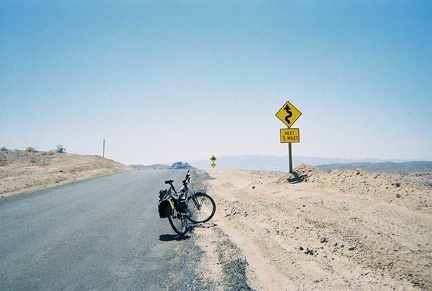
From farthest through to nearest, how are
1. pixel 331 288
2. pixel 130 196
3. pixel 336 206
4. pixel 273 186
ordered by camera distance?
pixel 130 196 < pixel 273 186 < pixel 336 206 < pixel 331 288

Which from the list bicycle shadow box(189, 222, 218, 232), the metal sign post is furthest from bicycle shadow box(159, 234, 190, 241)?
the metal sign post

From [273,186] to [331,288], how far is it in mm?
8378

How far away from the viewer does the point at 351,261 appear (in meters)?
4.59

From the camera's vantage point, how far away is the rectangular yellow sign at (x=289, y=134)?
12805mm

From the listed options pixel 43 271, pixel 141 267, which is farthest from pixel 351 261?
pixel 43 271

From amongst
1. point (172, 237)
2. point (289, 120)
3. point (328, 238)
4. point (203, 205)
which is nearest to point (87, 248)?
point (172, 237)

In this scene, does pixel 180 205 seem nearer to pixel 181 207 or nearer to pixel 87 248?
pixel 181 207

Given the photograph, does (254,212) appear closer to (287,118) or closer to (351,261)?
(351,261)

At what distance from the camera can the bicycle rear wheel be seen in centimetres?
709

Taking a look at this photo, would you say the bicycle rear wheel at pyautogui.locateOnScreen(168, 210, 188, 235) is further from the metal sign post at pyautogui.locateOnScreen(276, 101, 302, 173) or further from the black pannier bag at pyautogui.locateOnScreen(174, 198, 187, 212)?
the metal sign post at pyautogui.locateOnScreen(276, 101, 302, 173)

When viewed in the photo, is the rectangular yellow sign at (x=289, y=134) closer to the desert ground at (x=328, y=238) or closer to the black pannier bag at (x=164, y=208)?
the desert ground at (x=328, y=238)

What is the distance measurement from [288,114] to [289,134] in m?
0.91

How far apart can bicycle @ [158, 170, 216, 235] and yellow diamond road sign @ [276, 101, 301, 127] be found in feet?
20.0

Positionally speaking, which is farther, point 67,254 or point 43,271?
point 67,254
